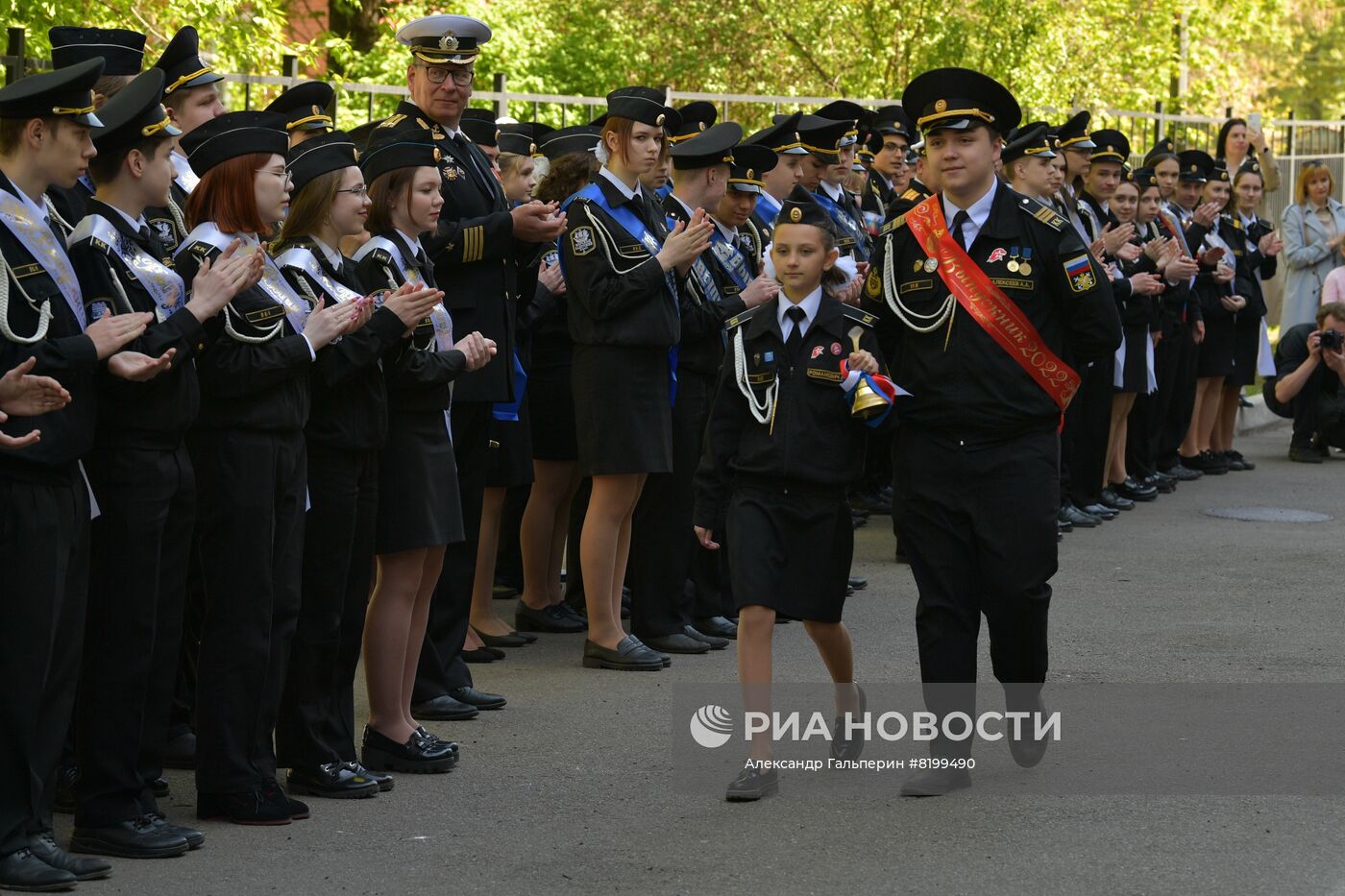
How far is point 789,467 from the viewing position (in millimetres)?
6242

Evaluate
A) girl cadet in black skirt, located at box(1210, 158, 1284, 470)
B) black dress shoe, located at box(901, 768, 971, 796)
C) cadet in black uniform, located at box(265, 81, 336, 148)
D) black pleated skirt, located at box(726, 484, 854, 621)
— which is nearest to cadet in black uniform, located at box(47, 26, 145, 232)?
cadet in black uniform, located at box(265, 81, 336, 148)

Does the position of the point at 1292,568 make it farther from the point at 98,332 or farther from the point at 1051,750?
the point at 98,332

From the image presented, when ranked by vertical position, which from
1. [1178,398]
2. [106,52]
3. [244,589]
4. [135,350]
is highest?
[106,52]

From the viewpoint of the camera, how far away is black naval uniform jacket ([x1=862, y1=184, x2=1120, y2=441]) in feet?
20.2

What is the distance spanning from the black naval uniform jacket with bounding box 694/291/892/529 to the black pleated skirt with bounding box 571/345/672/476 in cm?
163

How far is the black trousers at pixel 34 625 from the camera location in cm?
500

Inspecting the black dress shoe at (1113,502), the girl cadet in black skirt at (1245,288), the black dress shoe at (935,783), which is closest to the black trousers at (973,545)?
the black dress shoe at (935,783)

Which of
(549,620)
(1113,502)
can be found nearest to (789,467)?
(549,620)

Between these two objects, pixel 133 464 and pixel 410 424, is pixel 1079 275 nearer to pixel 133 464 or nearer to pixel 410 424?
pixel 410 424

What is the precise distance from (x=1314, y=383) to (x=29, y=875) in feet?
40.0

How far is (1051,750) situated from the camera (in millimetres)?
6738

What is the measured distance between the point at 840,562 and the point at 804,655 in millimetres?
2073

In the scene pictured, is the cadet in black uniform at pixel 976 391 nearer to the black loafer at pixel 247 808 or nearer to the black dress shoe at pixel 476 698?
the black dress shoe at pixel 476 698

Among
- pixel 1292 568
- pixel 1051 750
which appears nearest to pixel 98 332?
pixel 1051 750
